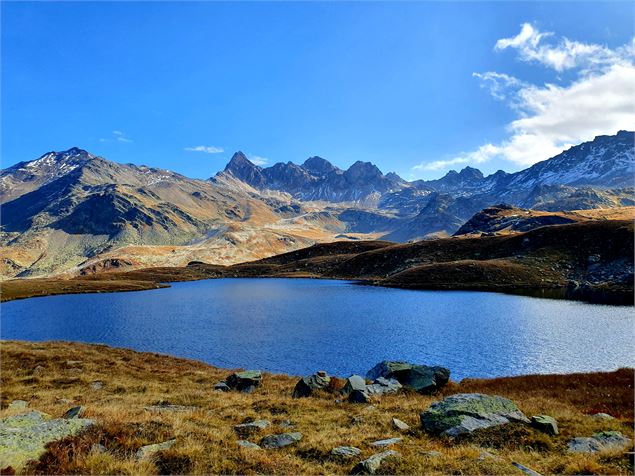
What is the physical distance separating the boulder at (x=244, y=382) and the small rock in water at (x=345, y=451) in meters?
19.9

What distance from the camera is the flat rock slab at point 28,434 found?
1297cm

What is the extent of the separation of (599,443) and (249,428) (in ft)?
51.9

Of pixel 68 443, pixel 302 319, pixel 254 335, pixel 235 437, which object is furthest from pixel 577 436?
pixel 302 319

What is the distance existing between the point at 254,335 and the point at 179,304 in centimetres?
5680

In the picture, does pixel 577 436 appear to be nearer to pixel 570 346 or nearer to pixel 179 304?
pixel 570 346

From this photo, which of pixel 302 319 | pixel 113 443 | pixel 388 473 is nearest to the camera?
pixel 388 473

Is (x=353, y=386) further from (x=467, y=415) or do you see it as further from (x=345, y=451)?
(x=345, y=451)

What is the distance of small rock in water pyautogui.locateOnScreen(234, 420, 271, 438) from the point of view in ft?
62.2

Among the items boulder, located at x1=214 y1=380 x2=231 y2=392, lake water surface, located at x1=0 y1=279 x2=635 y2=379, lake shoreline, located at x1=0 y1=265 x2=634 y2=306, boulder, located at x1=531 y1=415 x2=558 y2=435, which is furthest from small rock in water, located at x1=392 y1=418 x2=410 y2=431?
lake shoreline, located at x1=0 y1=265 x2=634 y2=306

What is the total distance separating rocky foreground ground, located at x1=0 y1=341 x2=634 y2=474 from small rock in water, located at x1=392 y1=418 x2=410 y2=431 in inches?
2.5

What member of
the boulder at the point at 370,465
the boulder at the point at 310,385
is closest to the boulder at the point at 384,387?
the boulder at the point at 310,385

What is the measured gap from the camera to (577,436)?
1836cm

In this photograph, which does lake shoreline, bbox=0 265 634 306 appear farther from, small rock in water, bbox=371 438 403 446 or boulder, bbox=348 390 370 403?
small rock in water, bbox=371 438 403 446

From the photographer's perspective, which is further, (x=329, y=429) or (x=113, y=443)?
(x=329, y=429)
